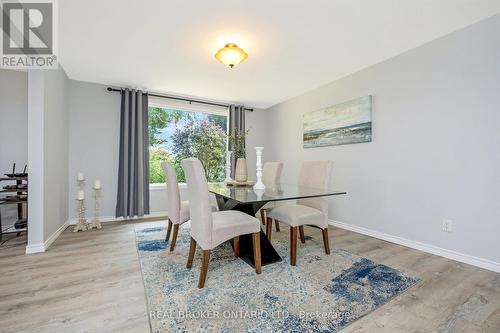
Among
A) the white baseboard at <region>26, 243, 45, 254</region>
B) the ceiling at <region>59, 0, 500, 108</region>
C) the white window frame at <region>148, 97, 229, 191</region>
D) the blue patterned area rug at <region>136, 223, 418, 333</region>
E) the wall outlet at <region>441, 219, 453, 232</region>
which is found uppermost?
the ceiling at <region>59, 0, 500, 108</region>

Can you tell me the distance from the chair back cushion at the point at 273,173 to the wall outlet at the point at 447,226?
1.88 m

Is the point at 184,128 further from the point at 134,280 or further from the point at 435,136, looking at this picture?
the point at 435,136

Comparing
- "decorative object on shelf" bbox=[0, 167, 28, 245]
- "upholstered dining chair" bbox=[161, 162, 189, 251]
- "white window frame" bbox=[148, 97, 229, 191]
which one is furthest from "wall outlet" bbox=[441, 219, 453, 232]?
"decorative object on shelf" bbox=[0, 167, 28, 245]

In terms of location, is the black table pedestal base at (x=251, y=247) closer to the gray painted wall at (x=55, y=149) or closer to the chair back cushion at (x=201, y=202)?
the chair back cushion at (x=201, y=202)

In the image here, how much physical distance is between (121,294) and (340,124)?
3.36m

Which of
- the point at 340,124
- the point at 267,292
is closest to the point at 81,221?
the point at 267,292

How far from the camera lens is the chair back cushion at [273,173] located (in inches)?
128

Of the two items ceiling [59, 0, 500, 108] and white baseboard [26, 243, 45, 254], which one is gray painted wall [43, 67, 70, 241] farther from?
ceiling [59, 0, 500, 108]

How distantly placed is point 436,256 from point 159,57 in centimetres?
388

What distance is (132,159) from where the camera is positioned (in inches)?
152

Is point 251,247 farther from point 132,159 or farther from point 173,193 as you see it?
point 132,159

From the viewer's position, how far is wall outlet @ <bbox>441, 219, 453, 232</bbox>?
7.75 feet

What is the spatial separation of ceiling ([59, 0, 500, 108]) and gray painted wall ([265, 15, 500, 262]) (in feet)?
0.75

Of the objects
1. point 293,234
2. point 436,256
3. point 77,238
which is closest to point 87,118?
point 77,238
